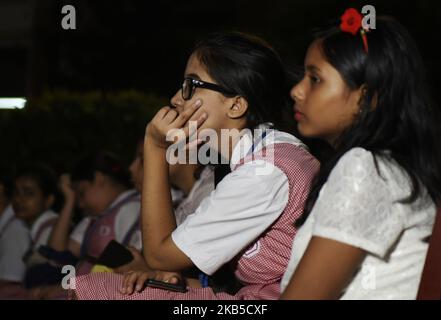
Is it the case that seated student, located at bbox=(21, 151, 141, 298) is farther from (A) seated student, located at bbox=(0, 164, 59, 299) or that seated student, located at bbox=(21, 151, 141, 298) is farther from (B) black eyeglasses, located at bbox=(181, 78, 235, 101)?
(B) black eyeglasses, located at bbox=(181, 78, 235, 101)

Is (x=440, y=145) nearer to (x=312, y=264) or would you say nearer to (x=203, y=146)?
(x=312, y=264)

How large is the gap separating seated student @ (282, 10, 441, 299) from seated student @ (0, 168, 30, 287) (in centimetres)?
342

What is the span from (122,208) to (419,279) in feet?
9.53

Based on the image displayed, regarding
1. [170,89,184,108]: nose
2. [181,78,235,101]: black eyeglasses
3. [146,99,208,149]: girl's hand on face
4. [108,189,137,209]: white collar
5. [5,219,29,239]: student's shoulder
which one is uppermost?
[181,78,235,101]: black eyeglasses

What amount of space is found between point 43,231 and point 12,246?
0.77ft

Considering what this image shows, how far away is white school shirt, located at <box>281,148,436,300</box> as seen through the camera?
2.17 m

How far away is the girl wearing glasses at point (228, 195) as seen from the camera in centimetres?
271

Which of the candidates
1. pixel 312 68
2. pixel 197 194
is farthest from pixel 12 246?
pixel 312 68

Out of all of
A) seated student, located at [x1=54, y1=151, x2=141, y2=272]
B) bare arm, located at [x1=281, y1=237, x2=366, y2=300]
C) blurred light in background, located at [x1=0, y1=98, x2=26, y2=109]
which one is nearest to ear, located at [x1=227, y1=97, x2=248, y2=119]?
bare arm, located at [x1=281, y1=237, x2=366, y2=300]

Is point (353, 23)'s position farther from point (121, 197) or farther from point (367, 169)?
point (121, 197)

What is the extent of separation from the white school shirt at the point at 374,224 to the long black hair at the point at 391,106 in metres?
0.08

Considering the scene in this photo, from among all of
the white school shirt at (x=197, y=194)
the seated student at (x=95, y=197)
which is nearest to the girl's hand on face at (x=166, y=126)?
the white school shirt at (x=197, y=194)

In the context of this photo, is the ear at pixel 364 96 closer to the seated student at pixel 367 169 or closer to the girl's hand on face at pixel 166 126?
the seated student at pixel 367 169

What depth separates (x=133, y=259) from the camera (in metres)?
3.65
